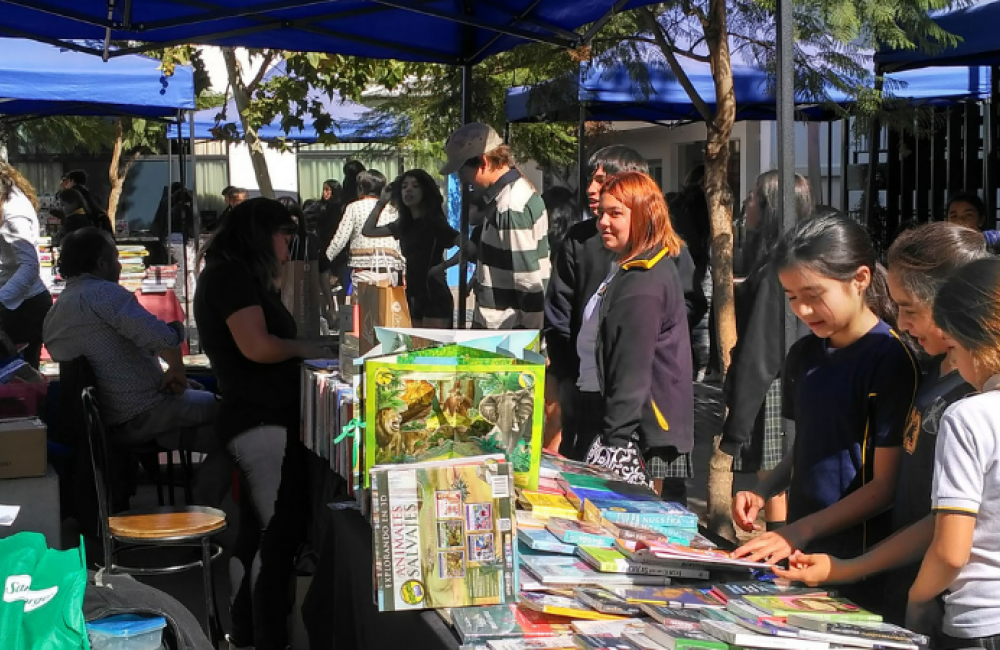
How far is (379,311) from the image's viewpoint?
11.0 ft

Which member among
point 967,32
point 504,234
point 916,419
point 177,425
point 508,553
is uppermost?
point 967,32

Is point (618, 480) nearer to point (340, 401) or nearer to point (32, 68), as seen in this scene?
point (340, 401)

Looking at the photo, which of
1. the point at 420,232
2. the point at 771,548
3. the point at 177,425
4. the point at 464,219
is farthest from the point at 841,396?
the point at 420,232

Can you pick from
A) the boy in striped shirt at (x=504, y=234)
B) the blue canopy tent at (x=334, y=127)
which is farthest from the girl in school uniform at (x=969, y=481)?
the blue canopy tent at (x=334, y=127)

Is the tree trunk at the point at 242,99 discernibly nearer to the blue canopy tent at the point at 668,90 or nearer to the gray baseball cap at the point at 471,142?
the blue canopy tent at the point at 668,90

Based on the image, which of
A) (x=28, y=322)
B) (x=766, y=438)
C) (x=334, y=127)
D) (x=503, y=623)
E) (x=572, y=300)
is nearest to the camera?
(x=503, y=623)

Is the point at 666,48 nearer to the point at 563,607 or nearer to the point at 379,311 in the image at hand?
the point at 379,311

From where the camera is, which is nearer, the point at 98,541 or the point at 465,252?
the point at 98,541

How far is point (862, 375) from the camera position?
2416 millimetres

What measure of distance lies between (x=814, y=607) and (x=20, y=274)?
690 centimetres

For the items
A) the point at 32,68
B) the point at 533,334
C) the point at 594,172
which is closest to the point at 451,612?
the point at 533,334

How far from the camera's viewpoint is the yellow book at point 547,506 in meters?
2.75

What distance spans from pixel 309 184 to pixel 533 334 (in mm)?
19741

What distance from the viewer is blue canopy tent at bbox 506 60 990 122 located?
6961mm
